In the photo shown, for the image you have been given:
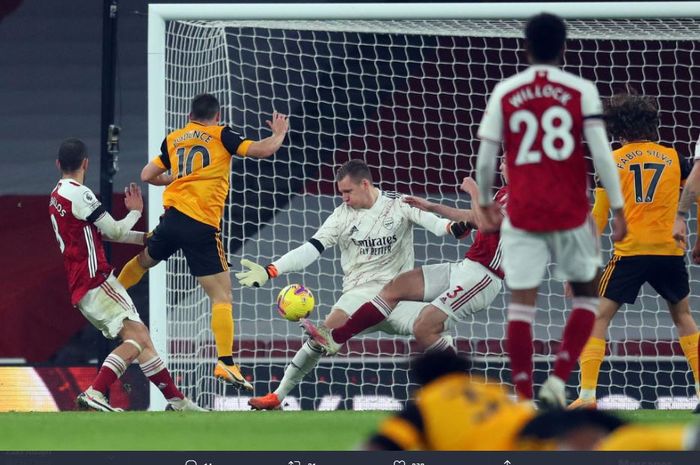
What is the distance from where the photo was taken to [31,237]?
9.42 meters

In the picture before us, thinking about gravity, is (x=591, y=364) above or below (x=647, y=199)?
below

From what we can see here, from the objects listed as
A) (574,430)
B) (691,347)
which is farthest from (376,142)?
(574,430)

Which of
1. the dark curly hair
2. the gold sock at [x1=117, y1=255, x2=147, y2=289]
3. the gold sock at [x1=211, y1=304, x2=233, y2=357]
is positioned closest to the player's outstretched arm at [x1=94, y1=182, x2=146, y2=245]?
the gold sock at [x1=117, y1=255, x2=147, y2=289]

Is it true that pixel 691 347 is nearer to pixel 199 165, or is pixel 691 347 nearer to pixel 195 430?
pixel 195 430

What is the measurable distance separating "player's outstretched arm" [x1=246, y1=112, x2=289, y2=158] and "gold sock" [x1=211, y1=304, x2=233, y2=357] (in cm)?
100

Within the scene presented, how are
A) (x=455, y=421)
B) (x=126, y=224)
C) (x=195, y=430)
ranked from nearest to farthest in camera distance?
1. (x=455, y=421)
2. (x=195, y=430)
3. (x=126, y=224)

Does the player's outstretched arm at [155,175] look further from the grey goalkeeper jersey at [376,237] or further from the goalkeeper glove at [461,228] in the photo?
the goalkeeper glove at [461,228]

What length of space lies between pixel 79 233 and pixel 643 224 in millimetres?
3454

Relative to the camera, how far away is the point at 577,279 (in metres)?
5.20

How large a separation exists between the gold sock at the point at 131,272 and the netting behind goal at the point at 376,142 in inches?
43.1

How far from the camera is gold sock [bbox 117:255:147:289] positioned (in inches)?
317

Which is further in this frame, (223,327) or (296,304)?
(223,327)
